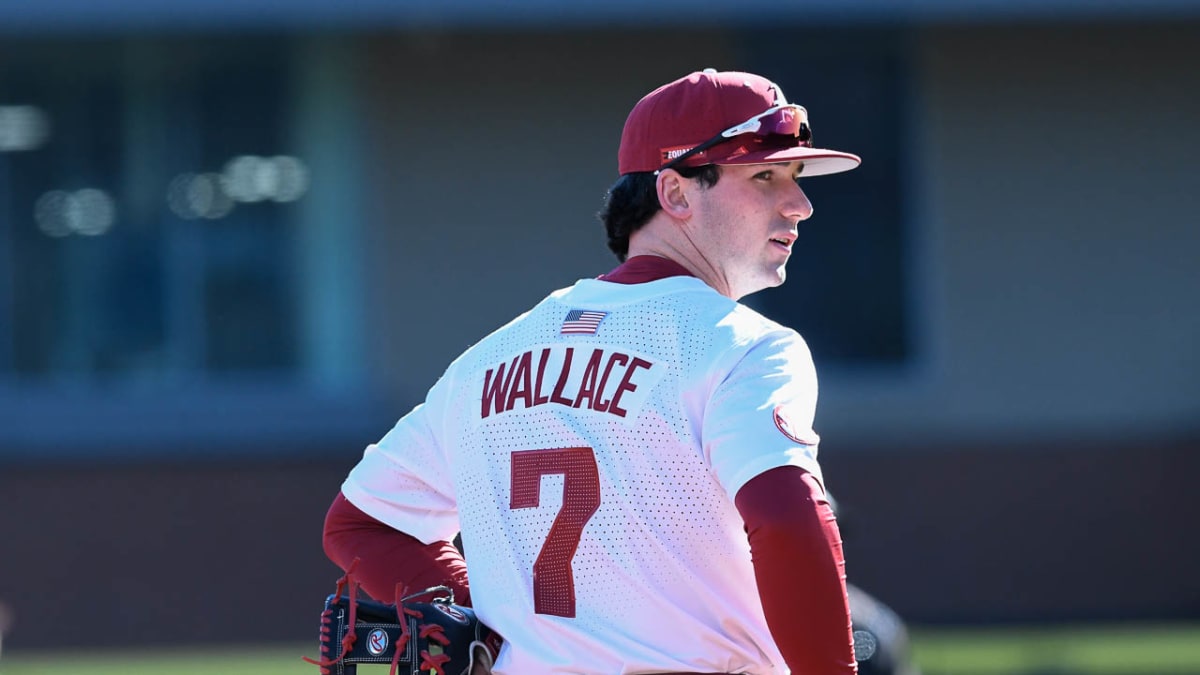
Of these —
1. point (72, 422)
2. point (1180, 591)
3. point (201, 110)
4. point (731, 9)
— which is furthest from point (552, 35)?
point (1180, 591)

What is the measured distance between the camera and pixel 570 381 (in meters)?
2.65

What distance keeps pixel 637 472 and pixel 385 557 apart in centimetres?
66

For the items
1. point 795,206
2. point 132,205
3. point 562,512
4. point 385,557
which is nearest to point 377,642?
point 385,557

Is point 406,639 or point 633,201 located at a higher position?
point 633,201

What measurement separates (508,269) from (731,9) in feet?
6.81

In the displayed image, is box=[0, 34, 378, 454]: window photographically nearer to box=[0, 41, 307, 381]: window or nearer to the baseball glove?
box=[0, 41, 307, 381]: window

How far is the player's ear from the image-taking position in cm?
278

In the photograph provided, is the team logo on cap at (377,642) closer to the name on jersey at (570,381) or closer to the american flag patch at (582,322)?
the name on jersey at (570,381)

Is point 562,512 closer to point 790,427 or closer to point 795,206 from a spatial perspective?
point 790,427

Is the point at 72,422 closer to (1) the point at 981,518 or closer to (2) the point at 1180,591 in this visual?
(1) the point at 981,518

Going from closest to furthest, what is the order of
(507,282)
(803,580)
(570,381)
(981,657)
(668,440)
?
(803,580) < (668,440) < (570,381) < (981,657) < (507,282)

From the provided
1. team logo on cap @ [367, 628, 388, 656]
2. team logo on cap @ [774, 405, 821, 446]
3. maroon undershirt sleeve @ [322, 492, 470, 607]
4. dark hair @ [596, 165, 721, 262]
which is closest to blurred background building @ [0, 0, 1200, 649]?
maroon undershirt sleeve @ [322, 492, 470, 607]

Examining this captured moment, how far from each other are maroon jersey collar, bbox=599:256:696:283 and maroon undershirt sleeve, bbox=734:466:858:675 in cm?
48

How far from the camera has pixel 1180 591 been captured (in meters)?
10.8
